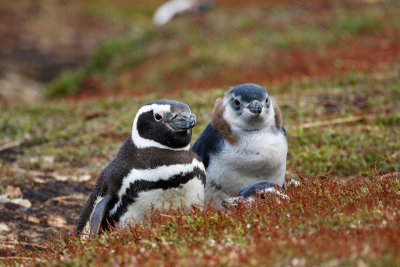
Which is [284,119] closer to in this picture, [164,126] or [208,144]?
[208,144]

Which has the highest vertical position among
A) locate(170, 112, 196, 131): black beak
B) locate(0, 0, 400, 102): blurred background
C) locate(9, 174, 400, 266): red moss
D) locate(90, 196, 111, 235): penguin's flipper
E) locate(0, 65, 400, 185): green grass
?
locate(170, 112, 196, 131): black beak

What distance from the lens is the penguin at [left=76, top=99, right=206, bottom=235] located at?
246 inches

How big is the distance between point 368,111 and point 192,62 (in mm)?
8967

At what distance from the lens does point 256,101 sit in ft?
22.8

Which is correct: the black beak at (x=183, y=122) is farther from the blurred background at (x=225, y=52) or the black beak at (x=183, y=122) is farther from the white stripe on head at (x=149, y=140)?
the blurred background at (x=225, y=52)

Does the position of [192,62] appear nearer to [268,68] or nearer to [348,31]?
[268,68]

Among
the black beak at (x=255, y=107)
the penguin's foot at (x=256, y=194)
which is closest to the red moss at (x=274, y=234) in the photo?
the penguin's foot at (x=256, y=194)

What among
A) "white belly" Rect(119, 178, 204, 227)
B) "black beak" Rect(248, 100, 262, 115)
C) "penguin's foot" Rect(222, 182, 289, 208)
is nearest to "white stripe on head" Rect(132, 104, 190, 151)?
"white belly" Rect(119, 178, 204, 227)

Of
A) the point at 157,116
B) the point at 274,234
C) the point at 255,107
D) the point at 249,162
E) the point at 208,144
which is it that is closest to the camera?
the point at 274,234

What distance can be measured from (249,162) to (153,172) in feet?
4.43

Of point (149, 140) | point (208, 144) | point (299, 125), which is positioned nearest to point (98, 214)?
point (149, 140)

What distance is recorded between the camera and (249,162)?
7055 mm

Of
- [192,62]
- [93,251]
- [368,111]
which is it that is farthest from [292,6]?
[93,251]

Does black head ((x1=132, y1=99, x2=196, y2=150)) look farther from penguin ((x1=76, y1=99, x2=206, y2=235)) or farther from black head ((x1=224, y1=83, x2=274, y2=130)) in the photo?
black head ((x1=224, y1=83, x2=274, y2=130))
